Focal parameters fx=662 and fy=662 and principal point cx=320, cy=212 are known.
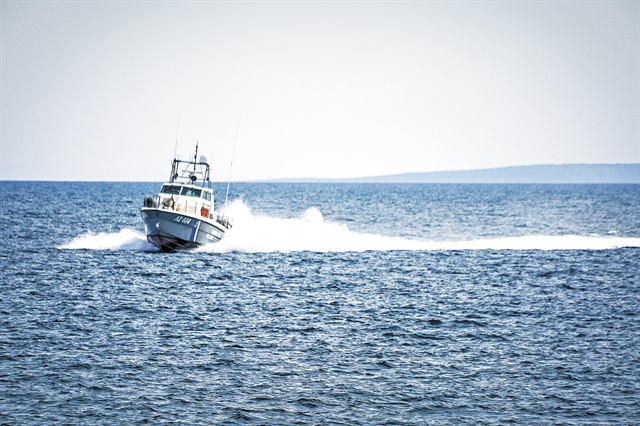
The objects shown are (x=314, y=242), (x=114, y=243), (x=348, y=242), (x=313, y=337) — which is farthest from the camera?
(x=348, y=242)

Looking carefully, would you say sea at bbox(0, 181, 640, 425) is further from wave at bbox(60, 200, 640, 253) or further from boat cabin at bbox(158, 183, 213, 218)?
boat cabin at bbox(158, 183, 213, 218)

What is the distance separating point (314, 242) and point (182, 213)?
1555 cm

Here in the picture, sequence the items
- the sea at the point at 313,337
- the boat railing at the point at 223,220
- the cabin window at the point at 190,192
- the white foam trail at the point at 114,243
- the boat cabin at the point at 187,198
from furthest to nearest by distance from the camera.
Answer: the white foam trail at the point at 114,243
the boat railing at the point at 223,220
the cabin window at the point at 190,192
the boat cabin at the point at 187,198
the sea at the point at 313,337

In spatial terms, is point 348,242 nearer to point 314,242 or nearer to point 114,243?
point 314,242

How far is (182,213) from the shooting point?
4041 centimetres

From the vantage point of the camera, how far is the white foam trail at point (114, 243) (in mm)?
47031

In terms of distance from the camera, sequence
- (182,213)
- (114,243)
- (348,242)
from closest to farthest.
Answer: (182,213), (114,243), (348,242)

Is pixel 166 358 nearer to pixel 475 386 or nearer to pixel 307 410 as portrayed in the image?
pixel 307 410

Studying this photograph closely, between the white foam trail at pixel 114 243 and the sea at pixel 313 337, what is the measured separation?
67cm

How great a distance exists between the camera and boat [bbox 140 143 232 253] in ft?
133

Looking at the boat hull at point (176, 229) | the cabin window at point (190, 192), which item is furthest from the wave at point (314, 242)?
the cabin window at point (190, 192)

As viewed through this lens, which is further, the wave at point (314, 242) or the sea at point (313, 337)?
the wave at point (314, 242)

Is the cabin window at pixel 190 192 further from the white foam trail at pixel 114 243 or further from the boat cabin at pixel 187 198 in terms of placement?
the white foam trail at pixel 114 243

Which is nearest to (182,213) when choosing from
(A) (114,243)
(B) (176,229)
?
(B) (176,229)
